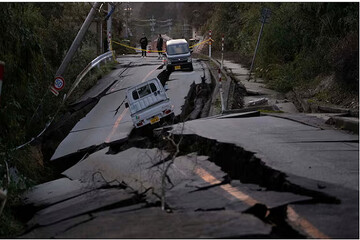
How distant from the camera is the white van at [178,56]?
26.0 meters

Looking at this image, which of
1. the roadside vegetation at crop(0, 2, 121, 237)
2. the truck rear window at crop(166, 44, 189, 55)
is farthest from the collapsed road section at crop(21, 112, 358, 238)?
the truck rear window at crop(166, 44, 189, 55)

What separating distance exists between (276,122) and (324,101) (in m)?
3.29

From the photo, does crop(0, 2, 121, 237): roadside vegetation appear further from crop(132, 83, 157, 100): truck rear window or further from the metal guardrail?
the metal guardrail

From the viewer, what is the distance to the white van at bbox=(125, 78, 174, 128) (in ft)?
49.3

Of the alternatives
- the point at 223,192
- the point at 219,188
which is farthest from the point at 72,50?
the point at 223,192

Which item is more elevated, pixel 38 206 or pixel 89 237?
pixel 89 237

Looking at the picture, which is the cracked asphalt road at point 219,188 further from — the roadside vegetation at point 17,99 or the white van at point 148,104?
the white van at point 148,104

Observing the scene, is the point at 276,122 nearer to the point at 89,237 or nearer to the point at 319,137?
the point at 319,137

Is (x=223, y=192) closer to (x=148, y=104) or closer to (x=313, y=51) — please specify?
(x=148, y=104)

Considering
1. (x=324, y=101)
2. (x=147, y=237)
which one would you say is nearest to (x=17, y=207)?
Answer: (x=147, y=237)

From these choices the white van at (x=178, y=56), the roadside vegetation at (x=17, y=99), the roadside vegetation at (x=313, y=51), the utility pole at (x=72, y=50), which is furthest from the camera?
the white van at (x=178, y=56)

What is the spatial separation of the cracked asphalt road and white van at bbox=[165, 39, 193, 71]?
12784 mm

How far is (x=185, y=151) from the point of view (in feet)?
35.9

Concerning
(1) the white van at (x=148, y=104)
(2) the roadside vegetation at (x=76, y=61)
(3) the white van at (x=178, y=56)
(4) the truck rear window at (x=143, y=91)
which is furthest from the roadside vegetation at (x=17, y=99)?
(3) the white van at (x=178, y=56)
